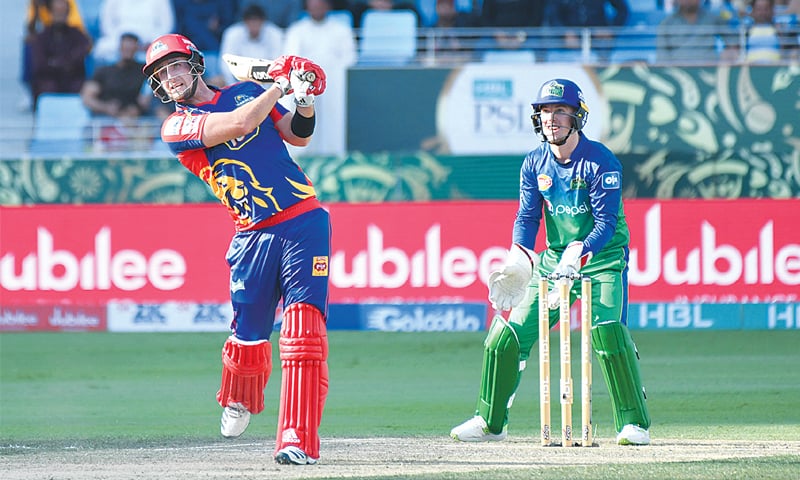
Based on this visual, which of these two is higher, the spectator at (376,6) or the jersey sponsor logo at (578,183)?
the spectator at (376,6)

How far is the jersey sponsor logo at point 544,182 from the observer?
6.37 metres

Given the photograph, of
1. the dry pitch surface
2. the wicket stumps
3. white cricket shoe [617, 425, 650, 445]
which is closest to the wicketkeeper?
the dry pitch surface

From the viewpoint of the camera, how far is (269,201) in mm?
5688

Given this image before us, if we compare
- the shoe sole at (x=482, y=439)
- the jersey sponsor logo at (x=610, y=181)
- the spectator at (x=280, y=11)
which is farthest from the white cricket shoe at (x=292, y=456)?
the spectator at (x=280, y=11)

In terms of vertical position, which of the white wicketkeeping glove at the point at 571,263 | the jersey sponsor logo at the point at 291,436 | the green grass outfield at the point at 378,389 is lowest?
the green grass outfield at the point at 378,389

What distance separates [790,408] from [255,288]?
371 cm

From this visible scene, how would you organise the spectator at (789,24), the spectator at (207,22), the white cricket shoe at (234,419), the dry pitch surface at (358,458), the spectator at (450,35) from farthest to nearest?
the spectator at (207,22), the spectator at (450,35), the spectator at (789,24), the white cricket shoe at (234,419), the dry pitch surface at (358,458)

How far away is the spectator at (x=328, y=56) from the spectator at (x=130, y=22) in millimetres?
1861

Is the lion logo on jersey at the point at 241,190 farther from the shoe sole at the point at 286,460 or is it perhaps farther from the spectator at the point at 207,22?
the spectator at the point at 207,22

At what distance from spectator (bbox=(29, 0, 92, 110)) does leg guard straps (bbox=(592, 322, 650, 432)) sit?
10.6m

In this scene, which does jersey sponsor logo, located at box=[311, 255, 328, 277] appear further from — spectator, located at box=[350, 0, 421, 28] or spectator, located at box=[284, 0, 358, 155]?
spectator, located at box=[350, 0, 421, 28]

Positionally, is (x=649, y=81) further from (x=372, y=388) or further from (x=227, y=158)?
(x=227, y=158)

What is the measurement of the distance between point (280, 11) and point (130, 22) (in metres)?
1.76

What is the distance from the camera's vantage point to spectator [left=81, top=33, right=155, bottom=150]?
14602 mm
